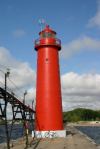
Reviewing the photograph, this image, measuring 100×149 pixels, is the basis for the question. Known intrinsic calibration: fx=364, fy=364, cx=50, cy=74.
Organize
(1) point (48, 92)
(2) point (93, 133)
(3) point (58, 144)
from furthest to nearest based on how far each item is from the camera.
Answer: (2) point (93, 133) → (1) point (48, 92) → (3) point (58, 144)

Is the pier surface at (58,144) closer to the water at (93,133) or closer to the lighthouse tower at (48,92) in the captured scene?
the lighthouse tower at (48,92)

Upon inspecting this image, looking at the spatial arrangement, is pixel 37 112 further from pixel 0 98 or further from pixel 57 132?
pixel 0 98

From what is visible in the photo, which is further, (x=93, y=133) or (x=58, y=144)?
(x=93, y=133)

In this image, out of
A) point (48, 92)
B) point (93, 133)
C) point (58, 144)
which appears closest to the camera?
point (58, 144)

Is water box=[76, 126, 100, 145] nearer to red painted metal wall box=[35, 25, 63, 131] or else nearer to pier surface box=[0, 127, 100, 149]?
red painted metal wall box=[35, 25, 63, 131]

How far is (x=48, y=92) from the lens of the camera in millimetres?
44594

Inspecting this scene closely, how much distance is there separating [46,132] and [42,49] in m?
10.5

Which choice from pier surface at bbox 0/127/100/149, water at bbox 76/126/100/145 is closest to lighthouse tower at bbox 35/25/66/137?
pier surface at bbox 0/127/100/149

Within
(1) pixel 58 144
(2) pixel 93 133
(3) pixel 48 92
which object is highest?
(3) pixel 48 92

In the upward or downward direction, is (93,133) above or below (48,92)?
below

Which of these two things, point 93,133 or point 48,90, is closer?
point 48,90

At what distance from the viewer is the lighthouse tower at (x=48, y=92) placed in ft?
146

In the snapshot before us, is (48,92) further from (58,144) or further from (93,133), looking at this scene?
(93,133)

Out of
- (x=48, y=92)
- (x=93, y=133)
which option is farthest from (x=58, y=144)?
(x=93, y=133)
